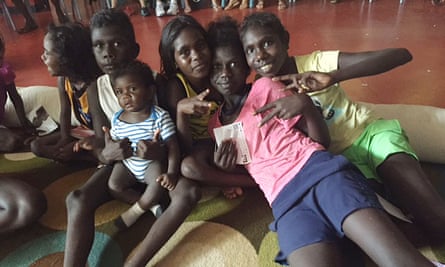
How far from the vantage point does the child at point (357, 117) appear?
1.01 meters

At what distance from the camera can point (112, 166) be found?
1196mm

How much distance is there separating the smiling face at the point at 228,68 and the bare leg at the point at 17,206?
0.68 metres

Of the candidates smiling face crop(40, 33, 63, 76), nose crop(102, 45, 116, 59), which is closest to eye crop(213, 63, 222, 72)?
nose crop(102, 45, 116, 59)

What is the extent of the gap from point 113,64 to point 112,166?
0.33 m

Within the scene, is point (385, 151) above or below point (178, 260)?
above

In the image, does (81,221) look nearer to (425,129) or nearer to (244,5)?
(425,129)

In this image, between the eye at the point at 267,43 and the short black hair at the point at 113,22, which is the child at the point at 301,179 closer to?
the eye at the point at 267,43

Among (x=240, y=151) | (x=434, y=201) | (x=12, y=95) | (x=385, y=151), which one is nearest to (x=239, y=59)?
(x=240, y=151)

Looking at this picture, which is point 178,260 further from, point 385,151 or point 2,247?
point 385,151

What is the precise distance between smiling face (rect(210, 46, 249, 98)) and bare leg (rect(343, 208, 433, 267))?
20.4 inches

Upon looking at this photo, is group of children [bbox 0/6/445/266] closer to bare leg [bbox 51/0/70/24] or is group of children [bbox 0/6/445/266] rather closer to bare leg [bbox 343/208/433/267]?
bare leg [bbox 343/208/433/267]

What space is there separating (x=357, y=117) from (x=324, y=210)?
1.40ft

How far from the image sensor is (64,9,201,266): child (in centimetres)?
101

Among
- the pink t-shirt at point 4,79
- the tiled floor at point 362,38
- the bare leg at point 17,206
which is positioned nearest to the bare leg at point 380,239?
the bare leg at point 17,206
